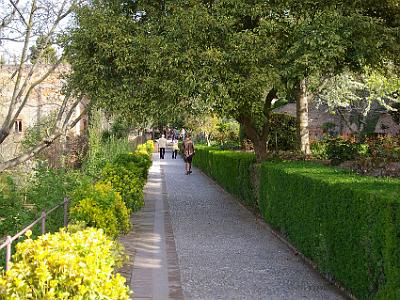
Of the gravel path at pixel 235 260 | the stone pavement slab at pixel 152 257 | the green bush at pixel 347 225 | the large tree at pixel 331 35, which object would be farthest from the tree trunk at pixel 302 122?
the green bush at pixel 347 225

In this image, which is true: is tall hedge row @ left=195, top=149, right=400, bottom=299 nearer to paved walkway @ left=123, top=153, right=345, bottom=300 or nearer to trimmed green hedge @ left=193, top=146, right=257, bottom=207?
paved walkway @ left=123, top=153, right=345, bottom=300

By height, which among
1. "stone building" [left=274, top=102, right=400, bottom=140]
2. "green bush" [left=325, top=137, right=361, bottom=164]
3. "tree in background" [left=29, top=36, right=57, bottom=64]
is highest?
"tree in background" [left=29, top=36, right=57, bottom=64]

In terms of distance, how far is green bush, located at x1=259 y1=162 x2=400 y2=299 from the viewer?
5.36 meters

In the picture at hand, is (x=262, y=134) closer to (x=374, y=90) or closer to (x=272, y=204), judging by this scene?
(x=272, y=204)

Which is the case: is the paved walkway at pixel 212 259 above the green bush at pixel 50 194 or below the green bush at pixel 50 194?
below

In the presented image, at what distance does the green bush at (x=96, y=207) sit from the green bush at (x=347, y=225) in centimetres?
274

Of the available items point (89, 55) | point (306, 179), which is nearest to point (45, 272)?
point (306, 179)

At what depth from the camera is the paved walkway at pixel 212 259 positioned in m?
7.12

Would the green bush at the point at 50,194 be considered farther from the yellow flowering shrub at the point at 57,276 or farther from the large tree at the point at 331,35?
the large tree at the point at 331,35

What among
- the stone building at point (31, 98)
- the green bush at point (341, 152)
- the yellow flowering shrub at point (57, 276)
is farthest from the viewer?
the stone building at point (31, 98)

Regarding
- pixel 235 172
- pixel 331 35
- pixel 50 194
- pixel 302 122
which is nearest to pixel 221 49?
pixel 331 35

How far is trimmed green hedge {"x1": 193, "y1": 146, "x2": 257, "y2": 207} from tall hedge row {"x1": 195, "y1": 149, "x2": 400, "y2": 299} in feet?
12.0

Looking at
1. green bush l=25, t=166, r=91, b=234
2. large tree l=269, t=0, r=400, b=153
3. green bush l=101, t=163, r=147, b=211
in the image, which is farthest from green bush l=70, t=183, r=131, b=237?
large tree l=269, t=0, r=400, b=153

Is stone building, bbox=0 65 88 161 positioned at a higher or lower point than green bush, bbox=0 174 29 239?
higher
